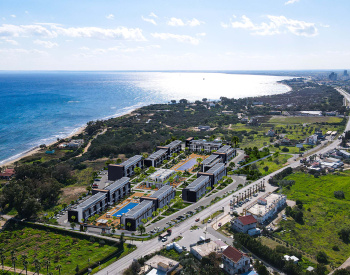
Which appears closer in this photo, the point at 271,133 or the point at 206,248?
the point at 206,248

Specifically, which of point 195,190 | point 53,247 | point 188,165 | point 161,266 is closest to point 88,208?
point 53,247

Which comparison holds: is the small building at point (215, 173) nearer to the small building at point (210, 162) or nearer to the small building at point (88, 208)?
the small building at point (210, 162)

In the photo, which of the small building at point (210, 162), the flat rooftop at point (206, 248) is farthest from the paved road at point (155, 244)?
the small building at point (210, 162)

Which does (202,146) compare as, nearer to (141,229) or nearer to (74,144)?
(74,144)

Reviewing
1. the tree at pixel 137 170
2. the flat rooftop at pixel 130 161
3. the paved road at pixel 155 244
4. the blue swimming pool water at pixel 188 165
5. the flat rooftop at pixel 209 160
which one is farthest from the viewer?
the blue swimming pool water at pixel 188 165

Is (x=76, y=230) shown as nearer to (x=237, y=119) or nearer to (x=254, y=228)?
(x=254, y=228)

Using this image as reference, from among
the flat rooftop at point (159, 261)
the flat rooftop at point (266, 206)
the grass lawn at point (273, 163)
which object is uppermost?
the flat rooftop at point (266, 206)

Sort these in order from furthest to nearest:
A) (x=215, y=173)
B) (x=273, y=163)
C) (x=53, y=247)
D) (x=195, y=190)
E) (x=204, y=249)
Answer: (x=273, y=163) → (x=215, y=173) → (x=195, y=190) → (x=53, y=247) → (x=204, y=249)
